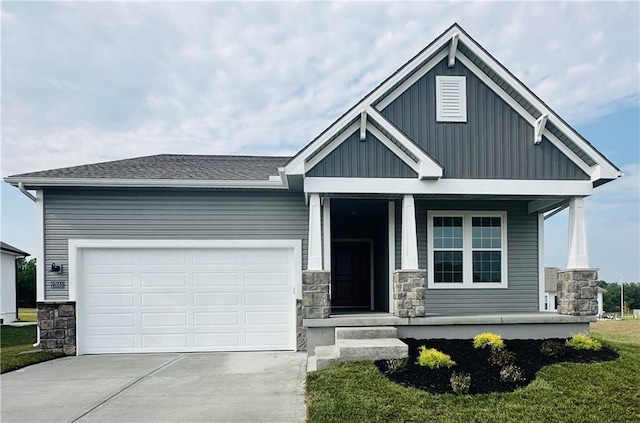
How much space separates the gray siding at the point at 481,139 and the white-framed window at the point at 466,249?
1461mm

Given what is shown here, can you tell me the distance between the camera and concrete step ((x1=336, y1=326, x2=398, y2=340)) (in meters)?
7.24

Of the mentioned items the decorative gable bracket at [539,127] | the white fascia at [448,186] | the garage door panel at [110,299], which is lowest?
the garage door panel at [110,299]

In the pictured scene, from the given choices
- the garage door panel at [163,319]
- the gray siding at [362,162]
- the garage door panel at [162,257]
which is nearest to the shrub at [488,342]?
the gray siding at [362,162]

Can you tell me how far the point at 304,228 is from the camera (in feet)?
30.7

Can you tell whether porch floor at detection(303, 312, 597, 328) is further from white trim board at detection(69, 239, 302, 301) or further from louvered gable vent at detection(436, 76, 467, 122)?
louvered gable vent at detection(436, 76, 467, 122)

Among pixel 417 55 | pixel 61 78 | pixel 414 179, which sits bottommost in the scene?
pixel 414 179

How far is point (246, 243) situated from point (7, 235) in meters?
16.4

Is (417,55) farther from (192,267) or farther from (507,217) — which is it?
(192,267)

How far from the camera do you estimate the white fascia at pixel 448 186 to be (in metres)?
7.84

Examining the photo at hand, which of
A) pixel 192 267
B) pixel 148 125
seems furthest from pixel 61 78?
pixel 192 267

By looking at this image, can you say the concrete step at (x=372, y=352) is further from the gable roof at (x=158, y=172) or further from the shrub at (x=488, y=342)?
the gable roof at (x=158, y=172)

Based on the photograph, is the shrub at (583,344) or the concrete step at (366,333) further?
the concrete step at (366,333)

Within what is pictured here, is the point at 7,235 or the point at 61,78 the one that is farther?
the point at 7,235

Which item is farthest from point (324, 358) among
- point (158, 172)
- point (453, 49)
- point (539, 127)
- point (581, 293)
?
point (453, 49)
